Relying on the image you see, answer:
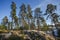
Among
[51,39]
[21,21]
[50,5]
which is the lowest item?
[51,39]

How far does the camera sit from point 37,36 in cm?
3303

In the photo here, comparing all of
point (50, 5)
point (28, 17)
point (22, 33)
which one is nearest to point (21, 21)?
point (28, 17)

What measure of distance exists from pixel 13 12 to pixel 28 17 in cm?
697

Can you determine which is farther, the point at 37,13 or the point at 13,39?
the point at 37,13

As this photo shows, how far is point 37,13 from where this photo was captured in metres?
63.8

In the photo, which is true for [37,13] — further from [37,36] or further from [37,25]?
[37,36]

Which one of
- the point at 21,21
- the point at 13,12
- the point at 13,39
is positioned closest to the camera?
the point at 13,39

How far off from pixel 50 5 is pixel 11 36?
1033 inches

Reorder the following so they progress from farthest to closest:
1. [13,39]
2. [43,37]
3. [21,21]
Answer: [21,21], [43,37], [13,39]

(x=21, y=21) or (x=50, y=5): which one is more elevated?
(x=50, y=5)

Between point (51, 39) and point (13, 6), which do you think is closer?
point (51, 39)

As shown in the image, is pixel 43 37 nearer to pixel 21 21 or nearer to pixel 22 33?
pixel 22 33

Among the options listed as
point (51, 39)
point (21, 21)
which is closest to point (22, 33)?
point (51, 39)

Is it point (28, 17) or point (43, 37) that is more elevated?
point (28, 17)
